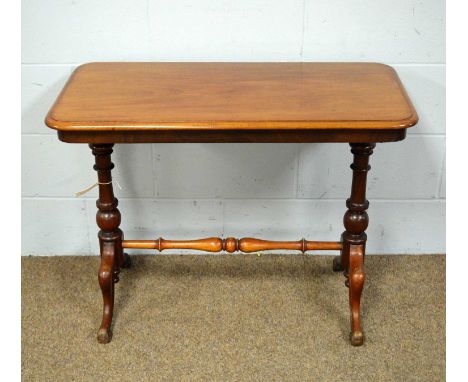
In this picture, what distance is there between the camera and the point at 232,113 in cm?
208

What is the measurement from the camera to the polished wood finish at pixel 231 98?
203cm

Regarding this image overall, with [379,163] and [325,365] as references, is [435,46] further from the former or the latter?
[325,365]

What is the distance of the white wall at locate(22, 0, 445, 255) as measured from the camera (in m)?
2.53

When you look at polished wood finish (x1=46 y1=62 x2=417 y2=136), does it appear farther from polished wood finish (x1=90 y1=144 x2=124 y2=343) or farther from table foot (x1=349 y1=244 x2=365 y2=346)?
table foot (x1=349 y1=244 x2=365 y2=346)

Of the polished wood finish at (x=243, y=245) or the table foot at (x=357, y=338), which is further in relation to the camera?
the polished wood finish at (x=243, y=245)

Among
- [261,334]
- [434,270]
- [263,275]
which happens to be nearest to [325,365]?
[261,334]

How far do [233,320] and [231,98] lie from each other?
840mm

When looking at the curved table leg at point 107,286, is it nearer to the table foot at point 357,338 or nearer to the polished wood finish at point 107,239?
the polished wood finish at point 107,239

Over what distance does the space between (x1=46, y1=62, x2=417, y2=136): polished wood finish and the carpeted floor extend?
0.82 meters

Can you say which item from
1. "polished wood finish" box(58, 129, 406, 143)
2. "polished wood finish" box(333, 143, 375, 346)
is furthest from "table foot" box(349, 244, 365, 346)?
"polished wood finish" box(58, 129, 406, 143)

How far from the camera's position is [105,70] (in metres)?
2.45

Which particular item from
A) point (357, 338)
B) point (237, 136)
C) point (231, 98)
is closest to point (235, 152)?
point (231, 98)

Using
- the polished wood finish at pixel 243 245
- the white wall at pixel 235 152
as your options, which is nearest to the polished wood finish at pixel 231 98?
the white wall at pixel 235 152

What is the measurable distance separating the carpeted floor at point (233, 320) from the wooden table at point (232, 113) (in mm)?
111
